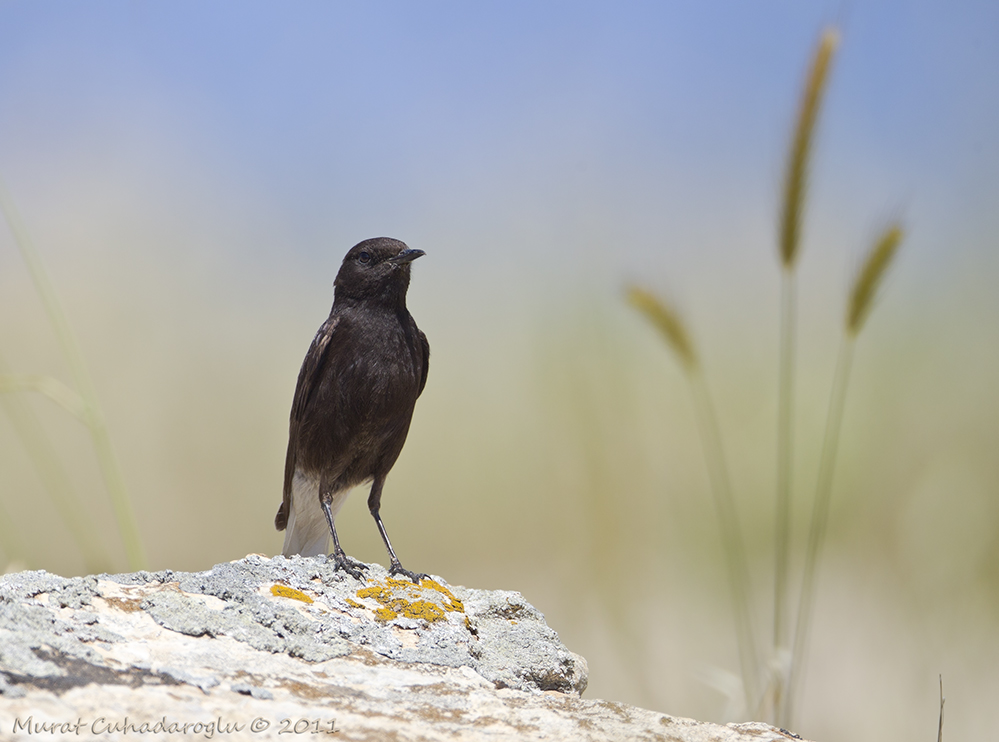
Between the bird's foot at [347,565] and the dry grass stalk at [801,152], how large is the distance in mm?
2565

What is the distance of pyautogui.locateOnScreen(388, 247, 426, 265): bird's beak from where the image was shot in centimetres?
491

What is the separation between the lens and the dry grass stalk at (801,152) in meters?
4.25

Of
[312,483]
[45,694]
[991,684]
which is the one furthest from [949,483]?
[45,694]

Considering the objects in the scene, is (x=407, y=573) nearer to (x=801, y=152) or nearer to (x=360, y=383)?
(x=360, y=383)

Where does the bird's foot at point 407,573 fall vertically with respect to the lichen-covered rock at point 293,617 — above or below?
above

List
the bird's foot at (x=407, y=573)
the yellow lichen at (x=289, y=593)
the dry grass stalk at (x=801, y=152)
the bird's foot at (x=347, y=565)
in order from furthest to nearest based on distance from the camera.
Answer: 1. the dry grass stalk at (x=801, y=152)
2. the bird's foot at (x=407, y=573)
3. the bird's foot at (x=347, y=565)
4. the yellow lichen at (x=289, y=593)

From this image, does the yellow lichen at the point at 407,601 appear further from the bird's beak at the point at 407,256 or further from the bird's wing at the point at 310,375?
the bird's beak at the point at 407,256

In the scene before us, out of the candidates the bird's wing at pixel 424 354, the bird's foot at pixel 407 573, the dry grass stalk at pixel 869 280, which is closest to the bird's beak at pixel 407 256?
the bird's wing at pixel 424 354

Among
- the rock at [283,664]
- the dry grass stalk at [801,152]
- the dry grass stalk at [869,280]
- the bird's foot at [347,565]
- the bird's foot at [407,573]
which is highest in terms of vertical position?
the dry grass stalk at [801,152]

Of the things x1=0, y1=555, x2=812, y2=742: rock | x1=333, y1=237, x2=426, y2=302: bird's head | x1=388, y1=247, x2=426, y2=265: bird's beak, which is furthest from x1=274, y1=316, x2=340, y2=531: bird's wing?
x1=0, y1=555, x2=812, y2=742: rock

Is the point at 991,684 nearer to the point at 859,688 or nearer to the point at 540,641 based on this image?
the point at 859,688

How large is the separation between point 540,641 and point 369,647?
0.73 m

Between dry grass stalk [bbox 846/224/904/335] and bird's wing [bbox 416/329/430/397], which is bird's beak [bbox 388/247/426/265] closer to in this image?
bird's wing [bbox 416/329/430/397]

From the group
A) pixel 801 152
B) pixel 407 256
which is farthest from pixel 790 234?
pixel 407 256
